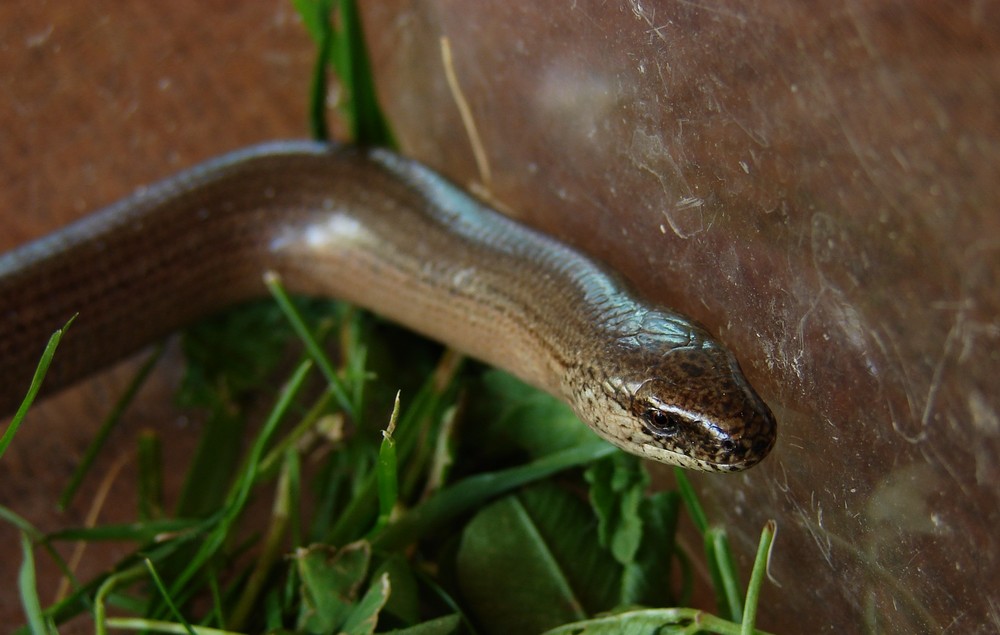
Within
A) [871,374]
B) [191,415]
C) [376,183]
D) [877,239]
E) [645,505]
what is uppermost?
[877,239]

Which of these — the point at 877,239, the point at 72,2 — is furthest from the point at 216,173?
the point at 877,239

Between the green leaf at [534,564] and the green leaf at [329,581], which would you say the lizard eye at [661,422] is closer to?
the green leaf at [534,564]

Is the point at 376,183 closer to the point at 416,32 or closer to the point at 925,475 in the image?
the point at 416,32

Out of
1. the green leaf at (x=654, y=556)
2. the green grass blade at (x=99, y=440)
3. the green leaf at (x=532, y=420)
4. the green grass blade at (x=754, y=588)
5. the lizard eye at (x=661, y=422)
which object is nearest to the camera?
the green grass blade at (x=754, y=588)

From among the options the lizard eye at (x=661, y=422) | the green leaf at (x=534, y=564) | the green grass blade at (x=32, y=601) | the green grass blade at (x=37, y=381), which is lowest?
the green leaf at (x=534, y=564)

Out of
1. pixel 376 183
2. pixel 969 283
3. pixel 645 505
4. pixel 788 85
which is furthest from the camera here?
pixel 376 183

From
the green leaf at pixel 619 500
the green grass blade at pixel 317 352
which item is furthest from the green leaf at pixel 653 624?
the green grass blade at pixel 317 352

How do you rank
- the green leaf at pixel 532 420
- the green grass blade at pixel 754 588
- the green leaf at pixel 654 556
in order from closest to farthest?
the green grass blade at pixel 754 588 → the green leaf at pixel 654 556 → the green leaf at pixel 532 420

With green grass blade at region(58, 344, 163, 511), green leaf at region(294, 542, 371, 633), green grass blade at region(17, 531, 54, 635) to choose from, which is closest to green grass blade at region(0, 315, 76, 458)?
green grass blade at region(17, 531, 54, 635)
